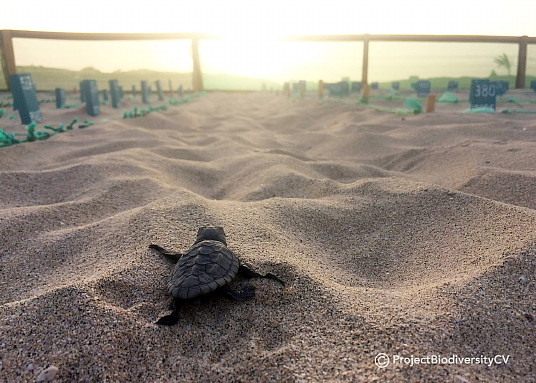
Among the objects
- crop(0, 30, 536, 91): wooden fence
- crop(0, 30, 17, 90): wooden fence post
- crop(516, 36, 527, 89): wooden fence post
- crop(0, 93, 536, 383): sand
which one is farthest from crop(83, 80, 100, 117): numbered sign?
crop(516, 36, 527, 89): wooden fence post

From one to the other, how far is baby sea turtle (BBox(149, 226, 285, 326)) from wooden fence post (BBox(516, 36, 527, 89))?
15.2 m

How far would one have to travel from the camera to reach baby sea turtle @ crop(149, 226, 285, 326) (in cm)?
126

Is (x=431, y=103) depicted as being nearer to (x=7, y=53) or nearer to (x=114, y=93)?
(x=114, y=93)

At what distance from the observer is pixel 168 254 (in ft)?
5.36

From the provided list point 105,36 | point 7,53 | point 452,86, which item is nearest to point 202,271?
point 7,53

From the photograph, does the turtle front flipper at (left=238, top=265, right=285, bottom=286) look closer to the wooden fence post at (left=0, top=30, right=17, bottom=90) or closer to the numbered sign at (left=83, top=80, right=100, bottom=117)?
the numbered sign at (left=83, top=80, right=100, bottom=117)

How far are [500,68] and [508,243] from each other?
50.1ft

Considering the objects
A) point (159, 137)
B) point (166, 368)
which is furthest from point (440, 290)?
point (159, 137)

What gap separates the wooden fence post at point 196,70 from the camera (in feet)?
50.5

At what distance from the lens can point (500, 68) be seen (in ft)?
45.4

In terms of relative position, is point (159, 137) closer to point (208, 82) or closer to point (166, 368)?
point (166, 368)

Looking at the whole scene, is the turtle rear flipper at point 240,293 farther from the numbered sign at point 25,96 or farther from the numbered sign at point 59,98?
the numbered sign at point 59,98

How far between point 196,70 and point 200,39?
51.3 inches

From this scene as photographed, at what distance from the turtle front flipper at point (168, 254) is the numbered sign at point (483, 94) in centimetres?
657
